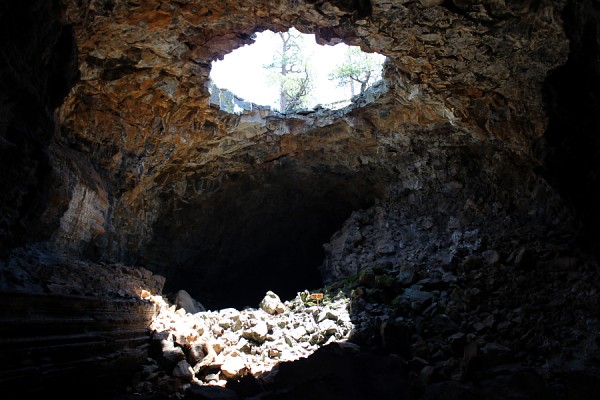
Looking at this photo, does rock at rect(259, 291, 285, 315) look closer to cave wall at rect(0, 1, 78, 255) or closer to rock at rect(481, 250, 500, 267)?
rock at rect(481, 250, 500, 267)

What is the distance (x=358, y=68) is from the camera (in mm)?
Result: 14742

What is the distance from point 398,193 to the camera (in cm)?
1205

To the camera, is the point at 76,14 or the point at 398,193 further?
the point at 398,193

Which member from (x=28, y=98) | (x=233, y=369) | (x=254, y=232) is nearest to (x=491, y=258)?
(x=233, y=369)

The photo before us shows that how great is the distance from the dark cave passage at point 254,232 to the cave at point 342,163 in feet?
2.89

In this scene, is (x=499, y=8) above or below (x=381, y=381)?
→ above

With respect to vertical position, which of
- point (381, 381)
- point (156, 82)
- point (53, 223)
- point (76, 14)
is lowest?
point (381, 381)

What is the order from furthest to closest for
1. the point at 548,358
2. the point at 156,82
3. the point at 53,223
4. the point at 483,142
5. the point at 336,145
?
the point at 336,145
the point at 483,142
the point at 156,82
the point at 53,223
the point at 548,358

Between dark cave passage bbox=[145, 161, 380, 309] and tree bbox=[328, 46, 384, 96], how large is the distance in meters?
4.35

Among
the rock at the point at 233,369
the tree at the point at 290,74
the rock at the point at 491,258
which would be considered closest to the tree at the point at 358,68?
the tree at the point at 290,74

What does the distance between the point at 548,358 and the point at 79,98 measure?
8.65 metres

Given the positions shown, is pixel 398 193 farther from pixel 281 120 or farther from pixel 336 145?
pixel 281 120

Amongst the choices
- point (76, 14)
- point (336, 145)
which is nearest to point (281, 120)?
point (336, 145)

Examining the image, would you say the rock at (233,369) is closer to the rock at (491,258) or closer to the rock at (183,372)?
the rock at (183,372)
